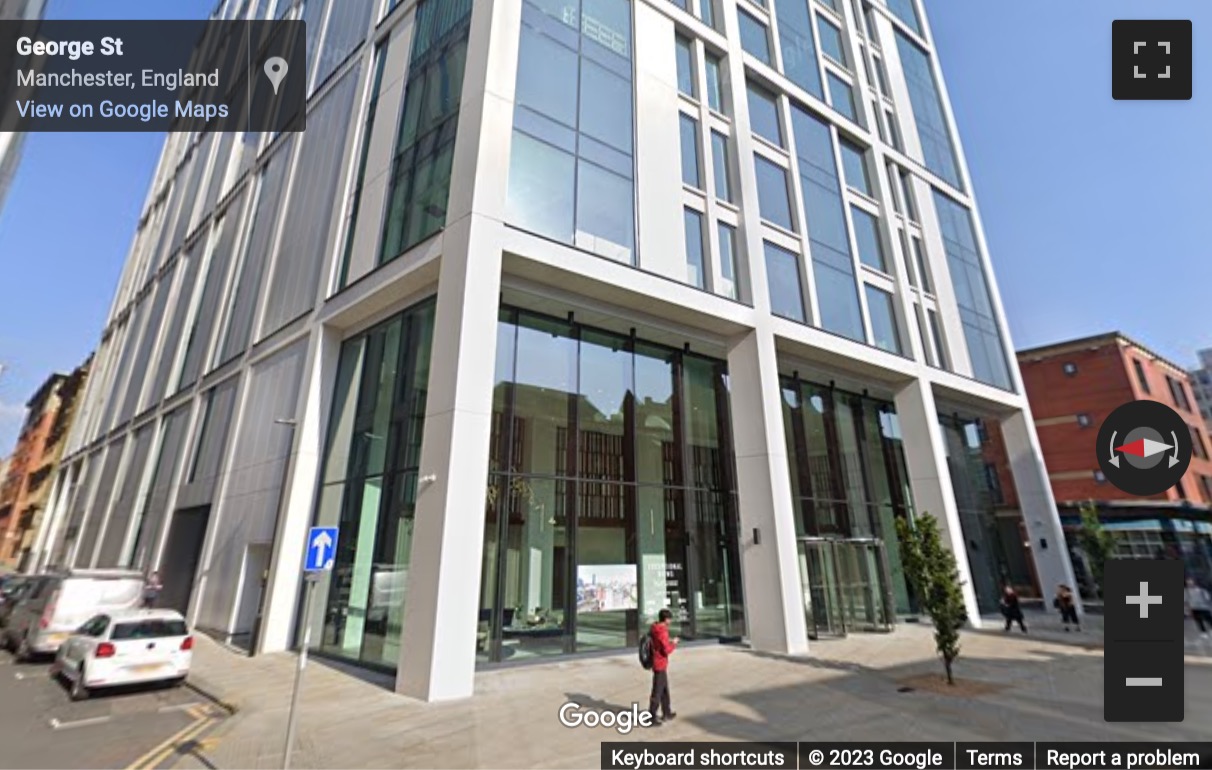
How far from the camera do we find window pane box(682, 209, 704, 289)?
17.0 meters

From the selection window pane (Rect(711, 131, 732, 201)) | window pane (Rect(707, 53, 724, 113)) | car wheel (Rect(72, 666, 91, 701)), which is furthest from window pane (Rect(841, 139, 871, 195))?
car wheel (Rect(72, 666, 91, 701))

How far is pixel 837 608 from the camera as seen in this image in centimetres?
1862

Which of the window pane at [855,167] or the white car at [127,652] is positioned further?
the window pane at [855,167]

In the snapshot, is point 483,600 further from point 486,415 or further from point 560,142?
point 560,142

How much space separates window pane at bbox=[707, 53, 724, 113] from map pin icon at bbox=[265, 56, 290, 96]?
23.3m

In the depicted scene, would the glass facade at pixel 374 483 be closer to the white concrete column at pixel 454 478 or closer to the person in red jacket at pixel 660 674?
the white concrete column at pixel 454 478

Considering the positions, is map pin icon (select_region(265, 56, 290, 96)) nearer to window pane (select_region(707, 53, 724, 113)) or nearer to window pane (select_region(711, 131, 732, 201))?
window pane (select_region(707, 53, 724, 113))

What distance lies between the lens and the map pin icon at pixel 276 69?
30466mm

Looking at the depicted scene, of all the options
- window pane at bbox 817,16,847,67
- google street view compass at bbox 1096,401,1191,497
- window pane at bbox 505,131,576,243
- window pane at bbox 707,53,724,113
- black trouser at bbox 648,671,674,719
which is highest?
window pane at bbox 817,16,847,67

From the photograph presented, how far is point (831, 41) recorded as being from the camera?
26.8m

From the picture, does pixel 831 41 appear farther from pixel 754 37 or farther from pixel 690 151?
Answer: pixel 690 151

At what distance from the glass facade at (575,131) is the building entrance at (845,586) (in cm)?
1213

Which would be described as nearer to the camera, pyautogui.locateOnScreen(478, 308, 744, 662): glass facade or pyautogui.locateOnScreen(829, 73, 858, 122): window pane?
pyautogui.locateOnScreen(478, 308, 744, 662): glass facade
